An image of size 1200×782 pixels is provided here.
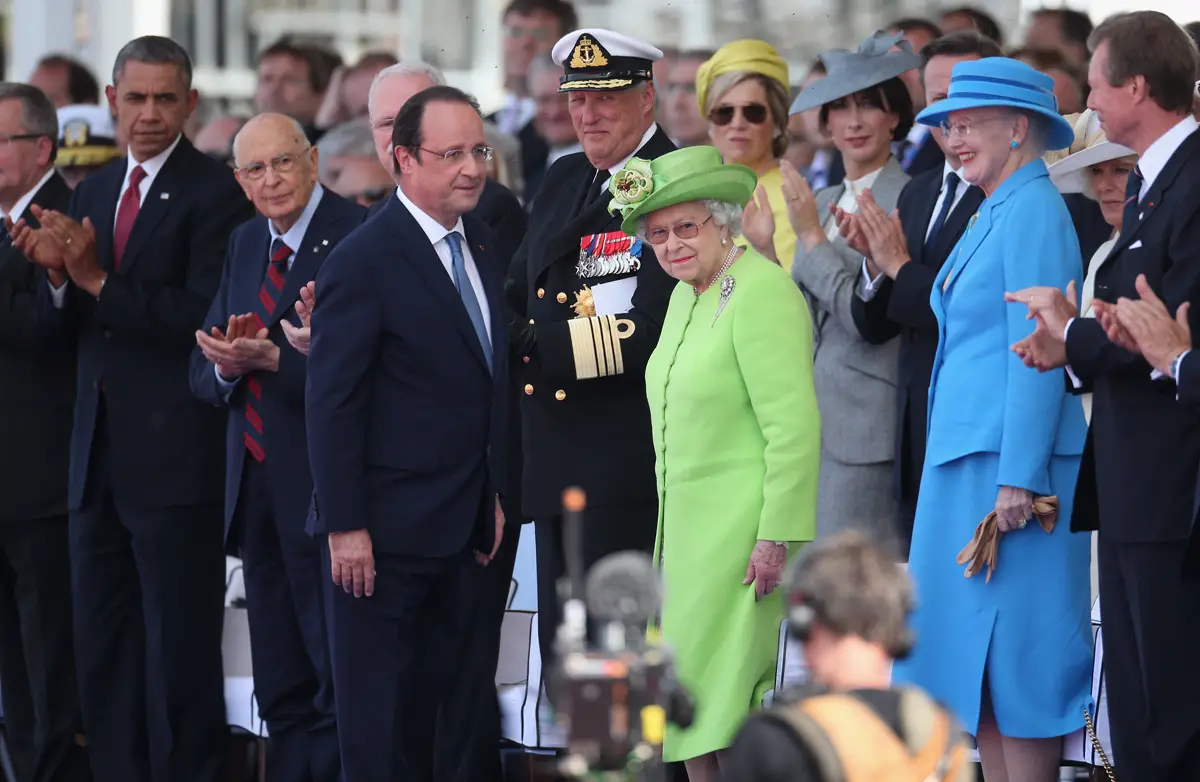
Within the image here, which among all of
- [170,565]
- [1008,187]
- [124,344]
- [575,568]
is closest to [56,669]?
[170,565]

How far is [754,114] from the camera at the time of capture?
6598mm

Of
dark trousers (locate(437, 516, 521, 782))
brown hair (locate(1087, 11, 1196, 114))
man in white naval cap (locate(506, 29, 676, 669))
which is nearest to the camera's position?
brown hair (locate(1087, 11, 1196, 114))

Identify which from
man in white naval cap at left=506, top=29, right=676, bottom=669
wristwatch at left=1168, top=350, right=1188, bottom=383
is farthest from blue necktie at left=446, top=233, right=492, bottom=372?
wristwatch at left=1168, top=350, right=1188, bottom=383

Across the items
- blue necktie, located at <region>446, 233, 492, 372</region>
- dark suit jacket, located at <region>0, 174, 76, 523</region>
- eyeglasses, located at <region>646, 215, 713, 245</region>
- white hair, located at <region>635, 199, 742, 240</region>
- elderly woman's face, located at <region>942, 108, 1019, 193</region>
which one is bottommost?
dark suit jacket, located at <region>0, 174, 76, 523</region>

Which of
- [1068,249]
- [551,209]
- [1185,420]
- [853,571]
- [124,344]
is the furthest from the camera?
[124,344]

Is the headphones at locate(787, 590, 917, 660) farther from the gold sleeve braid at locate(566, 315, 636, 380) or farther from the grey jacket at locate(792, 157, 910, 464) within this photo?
the grey jacket at locate(792, 157, 910, 464)

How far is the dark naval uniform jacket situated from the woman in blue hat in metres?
0.80

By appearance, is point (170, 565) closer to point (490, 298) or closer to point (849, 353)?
point (490, 298)

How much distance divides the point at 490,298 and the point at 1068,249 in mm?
1539

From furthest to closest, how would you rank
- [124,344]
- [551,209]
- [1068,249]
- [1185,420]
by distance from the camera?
[124,344] → [551,209] → [1068,249] → [1185,420]

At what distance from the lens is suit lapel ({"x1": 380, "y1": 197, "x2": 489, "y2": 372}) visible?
206 inches

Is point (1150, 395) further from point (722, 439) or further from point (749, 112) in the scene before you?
point (749, 112)

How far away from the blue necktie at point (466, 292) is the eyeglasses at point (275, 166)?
103 centimetres

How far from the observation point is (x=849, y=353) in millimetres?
6105
